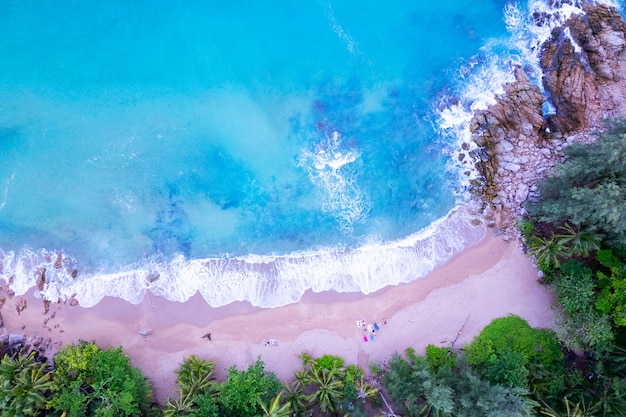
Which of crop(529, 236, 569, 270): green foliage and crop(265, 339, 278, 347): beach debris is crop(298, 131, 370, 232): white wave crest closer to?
crop(265, 339, 278, 347): beach debris

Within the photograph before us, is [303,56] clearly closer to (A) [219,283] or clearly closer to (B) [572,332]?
(A) [219,283]

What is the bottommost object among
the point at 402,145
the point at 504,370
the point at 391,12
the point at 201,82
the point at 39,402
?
the point at 504,370

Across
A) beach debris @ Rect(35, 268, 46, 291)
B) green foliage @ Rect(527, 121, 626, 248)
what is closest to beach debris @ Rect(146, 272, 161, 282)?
beach debris @ Rect(35, 268, 46, 291)

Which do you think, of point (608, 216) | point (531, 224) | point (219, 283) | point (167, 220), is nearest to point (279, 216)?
point (219, 283)

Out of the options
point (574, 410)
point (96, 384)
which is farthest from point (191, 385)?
point (574, 410)

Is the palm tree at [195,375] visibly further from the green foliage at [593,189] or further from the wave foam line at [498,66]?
the green foliage at [593,189]

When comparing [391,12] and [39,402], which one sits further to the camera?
[391,12]
